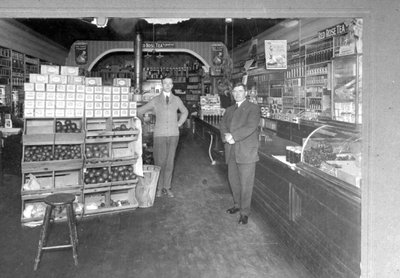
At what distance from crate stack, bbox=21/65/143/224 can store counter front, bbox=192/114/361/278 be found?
180 centimetres

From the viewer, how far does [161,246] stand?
12.7ft

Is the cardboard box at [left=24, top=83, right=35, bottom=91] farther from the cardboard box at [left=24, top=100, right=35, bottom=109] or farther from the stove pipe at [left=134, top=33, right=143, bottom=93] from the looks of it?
the stove pipe at [left=134, top=33, right=143, bottom=93]

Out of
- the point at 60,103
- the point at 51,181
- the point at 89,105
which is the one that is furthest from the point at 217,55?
the point at 51,181

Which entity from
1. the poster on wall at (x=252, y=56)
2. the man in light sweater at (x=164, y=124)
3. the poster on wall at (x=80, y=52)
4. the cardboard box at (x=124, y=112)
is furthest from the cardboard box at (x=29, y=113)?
the poster on wall at (x=80, y=52)

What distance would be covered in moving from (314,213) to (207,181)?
376 centimetres

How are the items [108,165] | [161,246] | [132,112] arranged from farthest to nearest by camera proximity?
[132,112] → [108,165] → [161,246]

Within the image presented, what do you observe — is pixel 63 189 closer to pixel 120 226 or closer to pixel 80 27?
pixel 120 226

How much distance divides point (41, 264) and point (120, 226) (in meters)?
1.15

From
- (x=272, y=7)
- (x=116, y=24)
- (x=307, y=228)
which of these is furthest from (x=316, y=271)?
(x=116, y=24)

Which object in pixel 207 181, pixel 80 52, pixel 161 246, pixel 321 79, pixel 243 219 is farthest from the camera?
pixel 80 52

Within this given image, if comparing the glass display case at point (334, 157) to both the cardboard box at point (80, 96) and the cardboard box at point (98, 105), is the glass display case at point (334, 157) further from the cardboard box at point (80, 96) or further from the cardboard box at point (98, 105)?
the cardboard box at point (80, 96)

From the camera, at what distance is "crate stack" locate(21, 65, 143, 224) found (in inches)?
183

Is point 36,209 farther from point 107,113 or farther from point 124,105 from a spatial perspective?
point 124,105

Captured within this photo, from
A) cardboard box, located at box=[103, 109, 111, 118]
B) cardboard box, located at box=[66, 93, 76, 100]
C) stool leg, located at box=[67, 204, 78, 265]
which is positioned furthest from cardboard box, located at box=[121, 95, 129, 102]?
stool leg, located at box=[67, 204, 78, 265]
